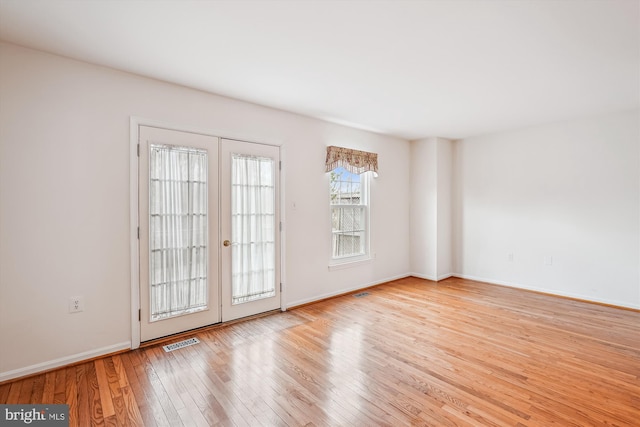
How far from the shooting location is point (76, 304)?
8.77 ft

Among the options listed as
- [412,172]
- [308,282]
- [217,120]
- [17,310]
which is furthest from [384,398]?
[412,172]

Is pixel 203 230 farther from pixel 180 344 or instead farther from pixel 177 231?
pixel 180 344

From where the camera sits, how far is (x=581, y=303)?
14.3 feet

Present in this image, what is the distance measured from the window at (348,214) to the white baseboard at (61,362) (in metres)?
2.82

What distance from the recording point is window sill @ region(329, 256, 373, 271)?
468 centimetres

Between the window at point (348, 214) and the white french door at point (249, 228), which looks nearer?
the white french door at point (249, 228)

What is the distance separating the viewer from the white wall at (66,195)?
242cm

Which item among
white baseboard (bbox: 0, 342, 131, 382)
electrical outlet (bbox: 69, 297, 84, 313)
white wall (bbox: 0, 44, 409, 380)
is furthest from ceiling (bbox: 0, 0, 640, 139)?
white baseboard (bbox: 0, 342, 131, 382)

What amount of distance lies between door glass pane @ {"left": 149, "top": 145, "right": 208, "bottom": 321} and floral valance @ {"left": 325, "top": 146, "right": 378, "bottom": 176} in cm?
184

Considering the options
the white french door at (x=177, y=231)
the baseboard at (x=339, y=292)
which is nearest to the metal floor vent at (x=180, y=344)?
the white french door at (x=177, y=231)

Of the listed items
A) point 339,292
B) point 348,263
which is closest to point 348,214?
point 348,263

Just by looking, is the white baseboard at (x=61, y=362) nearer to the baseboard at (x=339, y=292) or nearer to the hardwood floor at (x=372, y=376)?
the hardwood floor at (x=372, y=376)

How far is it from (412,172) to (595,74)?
315 cm

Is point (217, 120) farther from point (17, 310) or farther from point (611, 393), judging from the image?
point (611, 393)
